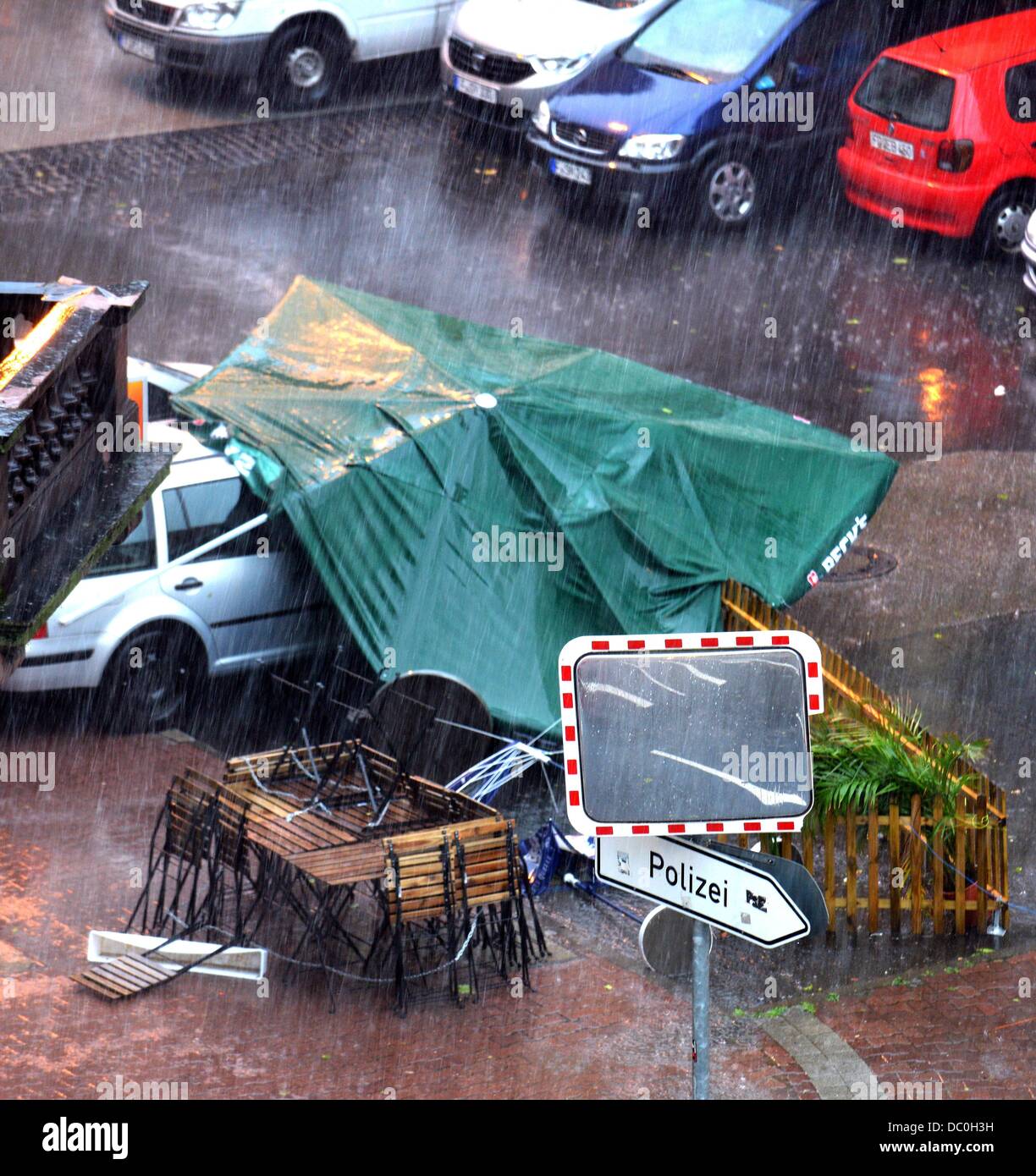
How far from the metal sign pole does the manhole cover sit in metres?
8.49

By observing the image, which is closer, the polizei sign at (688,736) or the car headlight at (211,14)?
the polizei sign at (688,736)

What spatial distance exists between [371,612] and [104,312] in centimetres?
350

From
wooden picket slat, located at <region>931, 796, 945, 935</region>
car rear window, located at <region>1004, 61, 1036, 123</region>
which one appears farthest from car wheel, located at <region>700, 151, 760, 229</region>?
wooden picket slat, located at <region>931, 796, 945, 935</region>

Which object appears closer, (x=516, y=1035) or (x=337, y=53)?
(x=516, y=1035)

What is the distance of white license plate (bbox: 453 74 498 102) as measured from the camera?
2086cm

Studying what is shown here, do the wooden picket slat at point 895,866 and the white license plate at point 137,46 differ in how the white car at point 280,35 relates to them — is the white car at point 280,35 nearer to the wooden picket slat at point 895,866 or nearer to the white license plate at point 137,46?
the white license plate at point 137,46

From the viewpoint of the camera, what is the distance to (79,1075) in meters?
9.04

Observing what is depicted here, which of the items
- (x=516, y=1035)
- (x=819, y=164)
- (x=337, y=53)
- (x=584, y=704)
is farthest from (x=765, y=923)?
(x=337, y=53)

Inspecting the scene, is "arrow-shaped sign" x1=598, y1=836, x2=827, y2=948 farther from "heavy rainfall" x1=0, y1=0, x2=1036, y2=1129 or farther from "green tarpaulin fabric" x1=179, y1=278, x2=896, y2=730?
"green tarpaulin fabric" x1=179, y1=278, x2=896, y2=730

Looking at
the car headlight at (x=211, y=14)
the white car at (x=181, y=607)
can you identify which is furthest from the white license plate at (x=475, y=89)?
the white car at (x=181, y=607)

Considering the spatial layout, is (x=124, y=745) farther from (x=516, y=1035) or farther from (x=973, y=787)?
(x=973, y=787)

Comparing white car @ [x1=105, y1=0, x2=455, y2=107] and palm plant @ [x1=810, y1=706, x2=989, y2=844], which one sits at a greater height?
palm plant @ [x1=810, y1=706, x2=989, y2=844]

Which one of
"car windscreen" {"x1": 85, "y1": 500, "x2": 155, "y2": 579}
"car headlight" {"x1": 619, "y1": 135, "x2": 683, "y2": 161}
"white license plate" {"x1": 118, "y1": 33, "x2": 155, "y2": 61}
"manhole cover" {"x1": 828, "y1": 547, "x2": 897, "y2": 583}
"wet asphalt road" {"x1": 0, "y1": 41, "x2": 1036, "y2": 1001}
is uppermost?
"car windscreen" {"x1": 85, "y1": 500, "x2": 155, "y2": 579}

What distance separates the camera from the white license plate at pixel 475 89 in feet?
68.4
